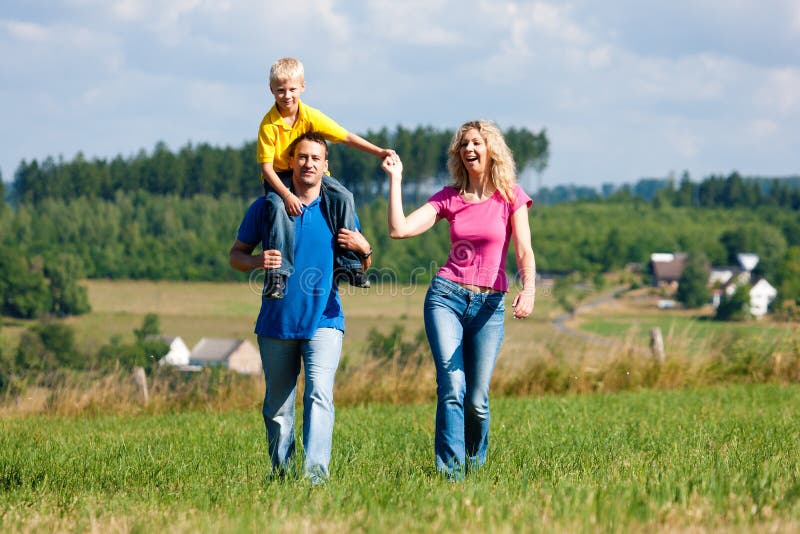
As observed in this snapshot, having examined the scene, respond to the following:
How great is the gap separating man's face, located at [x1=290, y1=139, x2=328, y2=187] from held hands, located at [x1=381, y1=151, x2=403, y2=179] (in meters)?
0.35

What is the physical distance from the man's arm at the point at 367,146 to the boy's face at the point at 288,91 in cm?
41

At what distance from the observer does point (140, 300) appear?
7406 centimetres

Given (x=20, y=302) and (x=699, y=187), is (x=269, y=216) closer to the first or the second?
(x=20, y=302)

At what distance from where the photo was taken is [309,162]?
17.2ft

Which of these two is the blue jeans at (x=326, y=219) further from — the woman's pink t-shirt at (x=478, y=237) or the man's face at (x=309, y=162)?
the woman's pink t-shirt at (x=478, y=237)

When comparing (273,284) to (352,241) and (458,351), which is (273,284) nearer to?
(352,241)

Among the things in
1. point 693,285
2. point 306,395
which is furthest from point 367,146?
point 693,285

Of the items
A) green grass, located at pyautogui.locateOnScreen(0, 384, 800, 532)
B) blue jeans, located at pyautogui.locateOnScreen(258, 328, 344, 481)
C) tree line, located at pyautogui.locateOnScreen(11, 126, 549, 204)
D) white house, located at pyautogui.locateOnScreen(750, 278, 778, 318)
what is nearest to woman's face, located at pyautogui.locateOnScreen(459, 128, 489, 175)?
blue jeans, located at pyautogui.locateOnScreen(258, 328, 344, 481)

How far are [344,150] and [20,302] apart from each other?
27480 mm

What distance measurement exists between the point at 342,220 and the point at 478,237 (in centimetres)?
84

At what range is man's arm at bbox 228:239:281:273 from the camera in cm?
514

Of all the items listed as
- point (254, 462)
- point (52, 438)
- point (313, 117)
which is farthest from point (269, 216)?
point (52, 438)

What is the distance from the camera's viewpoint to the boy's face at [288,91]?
511 cm

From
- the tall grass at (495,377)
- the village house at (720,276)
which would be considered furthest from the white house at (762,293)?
Result: the tall grass at (495,377)
